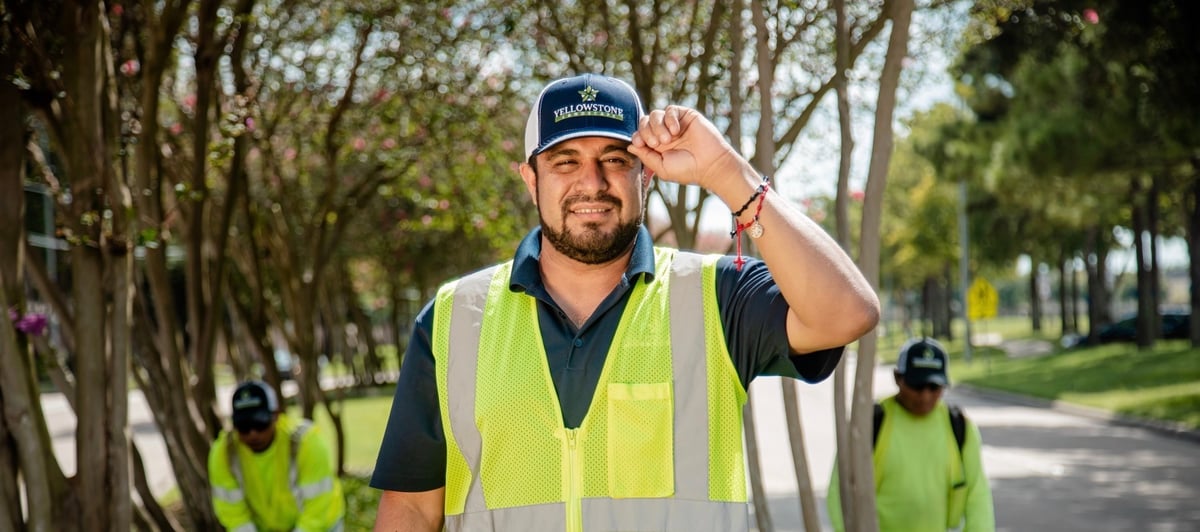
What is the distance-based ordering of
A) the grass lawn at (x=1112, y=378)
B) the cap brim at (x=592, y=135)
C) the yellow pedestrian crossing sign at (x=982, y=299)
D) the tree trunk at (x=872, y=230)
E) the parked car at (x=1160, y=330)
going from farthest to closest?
the parked car at (x=1160, y=330) < the yellow pedestrian crossing sign at (x=982, y=299) < the grass lawn at (x=1112, y=378) < the tree trunk at (x=872, y=230) < the cap brim at (x=592, y=135)

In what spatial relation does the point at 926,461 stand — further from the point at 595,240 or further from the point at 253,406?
the point at 595,240

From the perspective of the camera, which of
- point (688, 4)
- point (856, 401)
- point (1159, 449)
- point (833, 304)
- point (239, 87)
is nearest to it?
point (833, 304)

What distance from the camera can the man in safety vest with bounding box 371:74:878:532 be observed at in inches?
103

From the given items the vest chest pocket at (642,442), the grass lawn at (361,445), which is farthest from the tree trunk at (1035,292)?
the vest chest pocket at (642,442)

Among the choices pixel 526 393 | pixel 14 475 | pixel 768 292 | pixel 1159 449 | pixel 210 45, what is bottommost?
pixel 1159 449

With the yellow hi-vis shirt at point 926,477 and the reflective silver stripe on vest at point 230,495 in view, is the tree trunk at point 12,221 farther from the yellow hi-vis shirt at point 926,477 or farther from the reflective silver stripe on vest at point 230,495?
the yellow hi-vis shirt at point 926,477

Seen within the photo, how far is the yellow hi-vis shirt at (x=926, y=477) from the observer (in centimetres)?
570

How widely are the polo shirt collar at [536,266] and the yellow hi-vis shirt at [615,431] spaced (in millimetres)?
58

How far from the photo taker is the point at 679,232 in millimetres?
8984

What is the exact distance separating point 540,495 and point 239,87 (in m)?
8.15

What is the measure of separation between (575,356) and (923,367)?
137 inches

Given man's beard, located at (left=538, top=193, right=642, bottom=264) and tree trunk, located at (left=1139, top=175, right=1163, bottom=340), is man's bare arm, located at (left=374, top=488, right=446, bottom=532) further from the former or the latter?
tree trunk, located at (left=1139, top=175, right=1163, bottom=340)

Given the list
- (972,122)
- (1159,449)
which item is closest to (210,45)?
(1159,449)

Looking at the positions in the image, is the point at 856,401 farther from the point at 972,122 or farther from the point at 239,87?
the point at 972,122
